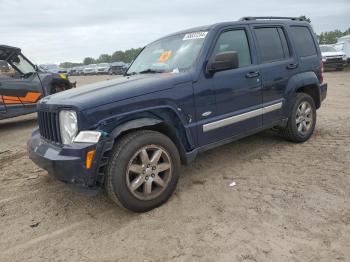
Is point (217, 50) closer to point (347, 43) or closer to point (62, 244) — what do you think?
point (62, 244)

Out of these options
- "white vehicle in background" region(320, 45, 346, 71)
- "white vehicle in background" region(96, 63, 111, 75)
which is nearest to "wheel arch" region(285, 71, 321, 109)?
"white vehicle in background" region(320, 45, 346, 71)

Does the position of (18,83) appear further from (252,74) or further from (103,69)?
(103,69)

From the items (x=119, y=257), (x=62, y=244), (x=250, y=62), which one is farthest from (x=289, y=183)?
(x=62, y=244)

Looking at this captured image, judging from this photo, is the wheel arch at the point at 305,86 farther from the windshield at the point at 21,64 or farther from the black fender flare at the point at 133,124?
the windshield at the point at 21,64

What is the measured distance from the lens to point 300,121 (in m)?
5.59

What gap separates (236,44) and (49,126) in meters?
2.58

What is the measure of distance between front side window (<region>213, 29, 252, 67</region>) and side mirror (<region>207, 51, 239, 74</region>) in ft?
1.17

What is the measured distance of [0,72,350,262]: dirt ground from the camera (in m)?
2.87

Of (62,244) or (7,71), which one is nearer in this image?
(62,244)

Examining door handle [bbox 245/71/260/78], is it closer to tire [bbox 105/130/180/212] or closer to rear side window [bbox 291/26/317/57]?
rear side window [bbox 291/26/317/57]

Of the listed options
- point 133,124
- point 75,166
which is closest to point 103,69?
point 133,124

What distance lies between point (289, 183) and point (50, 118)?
278 centimetres

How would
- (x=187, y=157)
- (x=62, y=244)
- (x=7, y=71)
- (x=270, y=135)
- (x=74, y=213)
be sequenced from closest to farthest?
(x=62, y=244), (x=74, y=213), (x=187, y=157), (x=270, y=135), (x=7, y=71)

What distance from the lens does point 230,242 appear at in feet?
9.63
